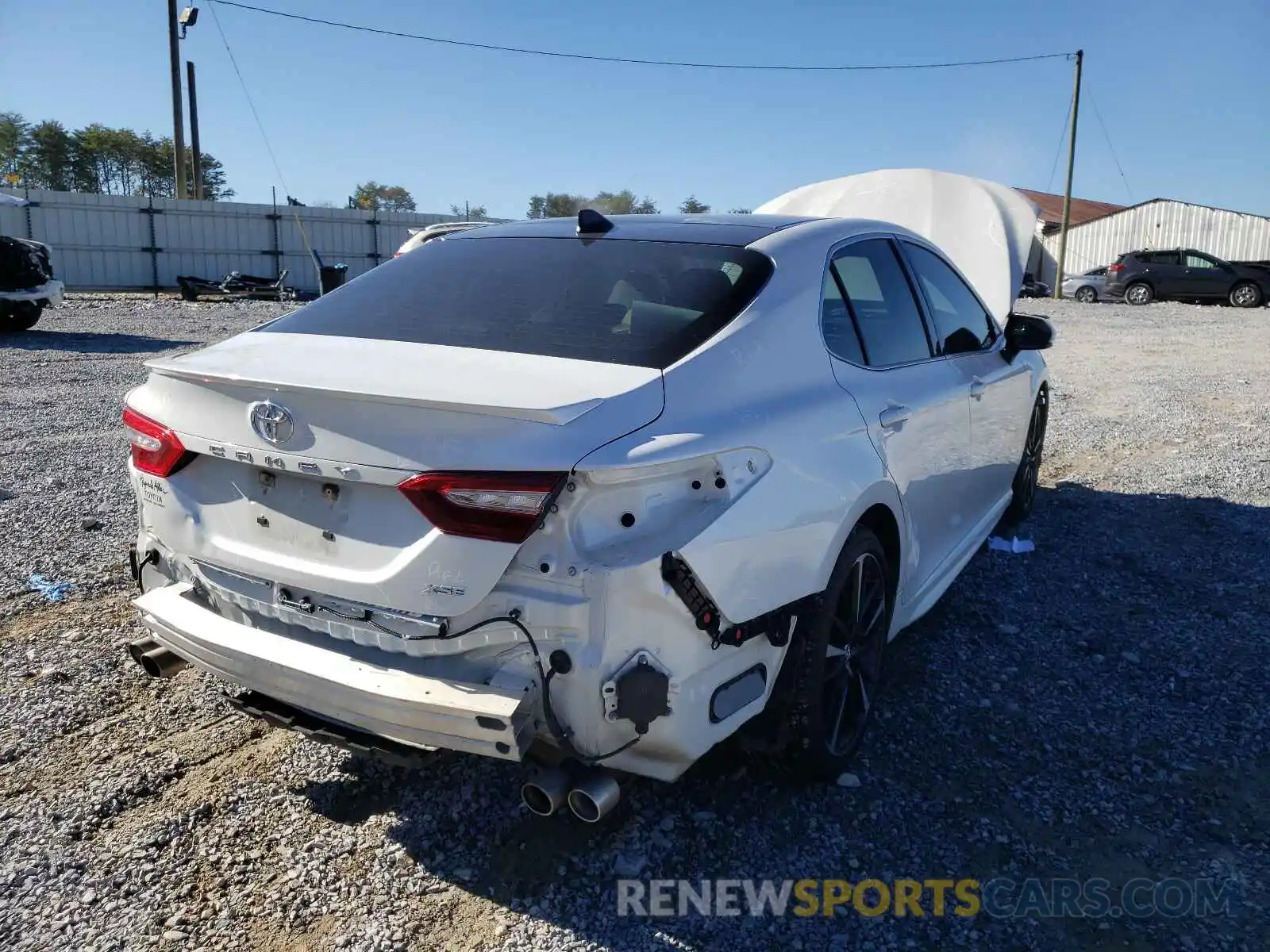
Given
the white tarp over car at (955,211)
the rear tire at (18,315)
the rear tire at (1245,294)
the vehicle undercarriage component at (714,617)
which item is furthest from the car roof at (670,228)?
the rear tire at (1245,294)

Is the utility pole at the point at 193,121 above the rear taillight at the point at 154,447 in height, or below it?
above

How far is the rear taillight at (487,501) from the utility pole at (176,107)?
2665cm

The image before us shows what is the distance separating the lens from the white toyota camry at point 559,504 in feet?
7.09

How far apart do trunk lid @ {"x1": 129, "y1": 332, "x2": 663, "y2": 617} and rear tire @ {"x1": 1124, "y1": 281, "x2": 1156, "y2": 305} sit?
29.4 metres

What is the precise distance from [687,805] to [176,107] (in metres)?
27.5

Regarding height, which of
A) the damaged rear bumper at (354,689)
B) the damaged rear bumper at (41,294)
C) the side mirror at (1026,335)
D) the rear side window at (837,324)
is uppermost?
the rear side window at (837,324)

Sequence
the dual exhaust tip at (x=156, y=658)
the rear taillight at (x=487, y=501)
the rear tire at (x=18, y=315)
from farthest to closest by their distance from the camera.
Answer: the rear tire at (x=18, y=315)
the dual exhaust tip at (x=156, y=658)
the rear taillight at (x=487, y=501)

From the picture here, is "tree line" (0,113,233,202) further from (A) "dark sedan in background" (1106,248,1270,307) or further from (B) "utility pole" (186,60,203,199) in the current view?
(A) "dark sedan in background" (1106,248,1270,307)

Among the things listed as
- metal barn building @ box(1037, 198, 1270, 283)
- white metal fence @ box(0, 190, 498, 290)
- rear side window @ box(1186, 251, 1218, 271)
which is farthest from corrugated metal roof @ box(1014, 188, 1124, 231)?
white metal fence @ box(0, 190, 498, 290)

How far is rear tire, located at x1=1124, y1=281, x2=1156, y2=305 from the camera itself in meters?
27.5

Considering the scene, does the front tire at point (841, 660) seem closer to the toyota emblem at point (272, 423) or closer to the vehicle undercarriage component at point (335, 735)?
the vehicle undercarriage component at point (335, 735)

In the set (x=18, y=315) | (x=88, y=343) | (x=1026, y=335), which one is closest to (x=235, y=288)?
(x=18, y=315)

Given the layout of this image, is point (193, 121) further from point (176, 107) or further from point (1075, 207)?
point (1075, 207)
